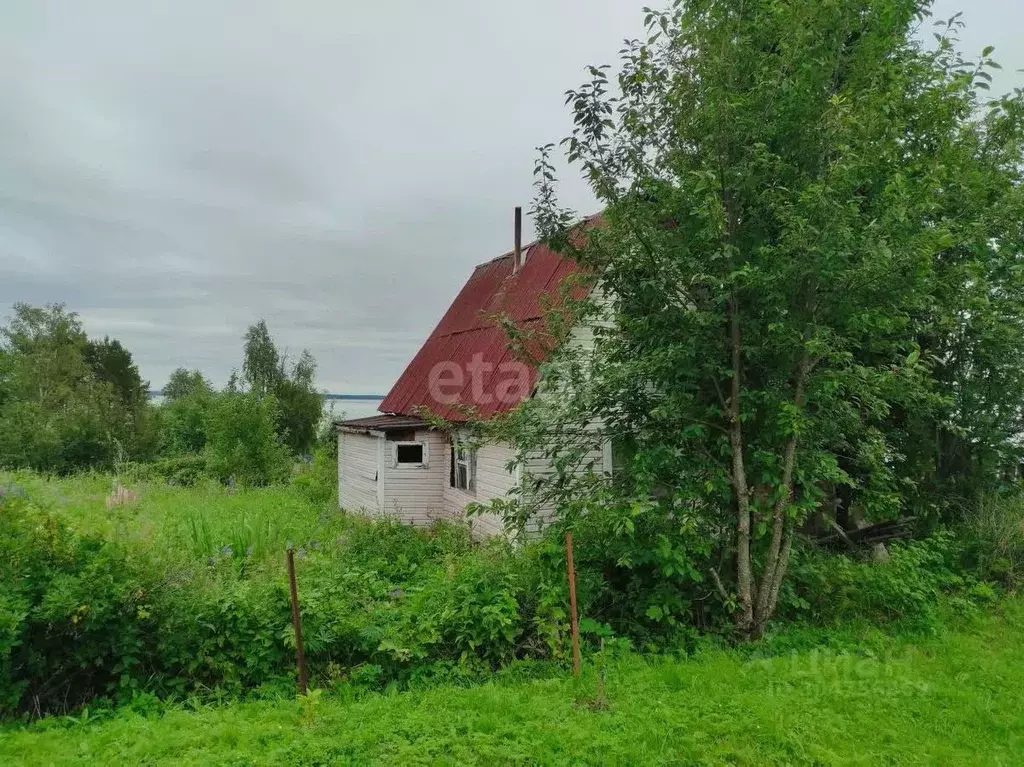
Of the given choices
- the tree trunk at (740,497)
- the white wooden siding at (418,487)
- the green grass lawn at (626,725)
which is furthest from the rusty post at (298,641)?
the white wooden siding at (418,487)

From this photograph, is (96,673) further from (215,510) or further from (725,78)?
(215,510)

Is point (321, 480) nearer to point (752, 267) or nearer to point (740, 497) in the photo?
point (740, 497)

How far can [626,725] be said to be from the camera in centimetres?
414

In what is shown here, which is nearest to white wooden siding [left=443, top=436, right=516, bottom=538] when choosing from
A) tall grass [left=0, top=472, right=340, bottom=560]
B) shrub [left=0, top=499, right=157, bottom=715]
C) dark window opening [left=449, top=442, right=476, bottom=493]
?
dark window opening [left=449, top=442, right=476, bottom=493]

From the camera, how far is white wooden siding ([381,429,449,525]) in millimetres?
13320

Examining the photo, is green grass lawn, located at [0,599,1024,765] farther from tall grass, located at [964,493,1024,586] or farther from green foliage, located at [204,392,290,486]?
green foliage, located at [204,392,290,486]

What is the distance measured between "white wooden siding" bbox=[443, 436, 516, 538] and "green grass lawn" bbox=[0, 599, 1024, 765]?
5908mm

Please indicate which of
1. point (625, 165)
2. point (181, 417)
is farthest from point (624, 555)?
point (181, 417)

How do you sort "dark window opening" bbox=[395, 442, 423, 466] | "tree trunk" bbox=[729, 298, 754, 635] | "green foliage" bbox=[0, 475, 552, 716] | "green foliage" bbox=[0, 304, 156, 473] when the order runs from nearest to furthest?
"green foliage" bbox=[0, 475, 552, 716], "tree trunk" bbox=[729, 298, 754, 635], "dark window opening" bbox=[395, 442, 423, 466], "green foliage" bbox=[0, 304, 156, 473]

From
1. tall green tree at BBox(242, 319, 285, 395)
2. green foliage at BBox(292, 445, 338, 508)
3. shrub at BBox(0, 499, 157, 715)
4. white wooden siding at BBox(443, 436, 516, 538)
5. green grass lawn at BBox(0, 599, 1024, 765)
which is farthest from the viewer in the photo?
tall green tree at BBox(242, 319, 285, 395)

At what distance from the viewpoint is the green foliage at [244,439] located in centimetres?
2031

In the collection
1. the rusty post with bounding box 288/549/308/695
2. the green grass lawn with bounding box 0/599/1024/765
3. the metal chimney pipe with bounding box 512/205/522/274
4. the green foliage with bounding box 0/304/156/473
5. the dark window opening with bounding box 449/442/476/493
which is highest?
the metal chimney pipe with bounding box 512/205/522/274

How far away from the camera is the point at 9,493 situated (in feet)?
18.0

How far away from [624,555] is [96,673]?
4.61m
